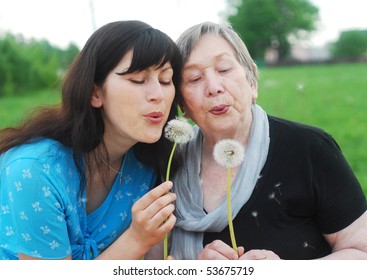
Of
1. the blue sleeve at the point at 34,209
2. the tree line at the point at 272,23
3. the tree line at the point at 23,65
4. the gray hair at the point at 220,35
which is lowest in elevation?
the tree line at the point at 23,65

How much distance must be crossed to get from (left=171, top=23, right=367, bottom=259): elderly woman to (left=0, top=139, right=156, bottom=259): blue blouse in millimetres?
343

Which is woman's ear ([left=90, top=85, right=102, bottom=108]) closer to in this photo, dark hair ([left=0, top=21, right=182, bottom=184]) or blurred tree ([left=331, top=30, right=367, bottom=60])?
dark hair ([left=0, top=21, right=182, bottom=184])

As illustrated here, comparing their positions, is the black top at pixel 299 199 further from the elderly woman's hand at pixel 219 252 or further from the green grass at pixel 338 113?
the green grass at pixel 338 113

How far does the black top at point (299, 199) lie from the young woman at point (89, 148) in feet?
1.03

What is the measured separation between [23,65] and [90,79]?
36.4 ft

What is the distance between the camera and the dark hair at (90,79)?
1.44m

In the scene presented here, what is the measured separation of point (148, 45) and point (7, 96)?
32.8ft

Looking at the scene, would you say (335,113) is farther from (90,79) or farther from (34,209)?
(34,209)

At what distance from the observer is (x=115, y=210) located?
1.69 m

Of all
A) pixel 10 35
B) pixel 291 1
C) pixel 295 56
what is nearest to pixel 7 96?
→ pixel 10 35

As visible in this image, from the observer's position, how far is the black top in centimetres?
147

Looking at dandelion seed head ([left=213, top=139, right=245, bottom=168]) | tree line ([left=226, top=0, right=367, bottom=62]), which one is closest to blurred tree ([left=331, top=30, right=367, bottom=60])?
tree line ([left=226, top=0, right=367, bottom=62])

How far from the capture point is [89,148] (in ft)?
5.14

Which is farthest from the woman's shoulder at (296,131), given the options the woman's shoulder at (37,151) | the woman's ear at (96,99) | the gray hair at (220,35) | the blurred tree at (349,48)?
the blurred tree at (349,48)
